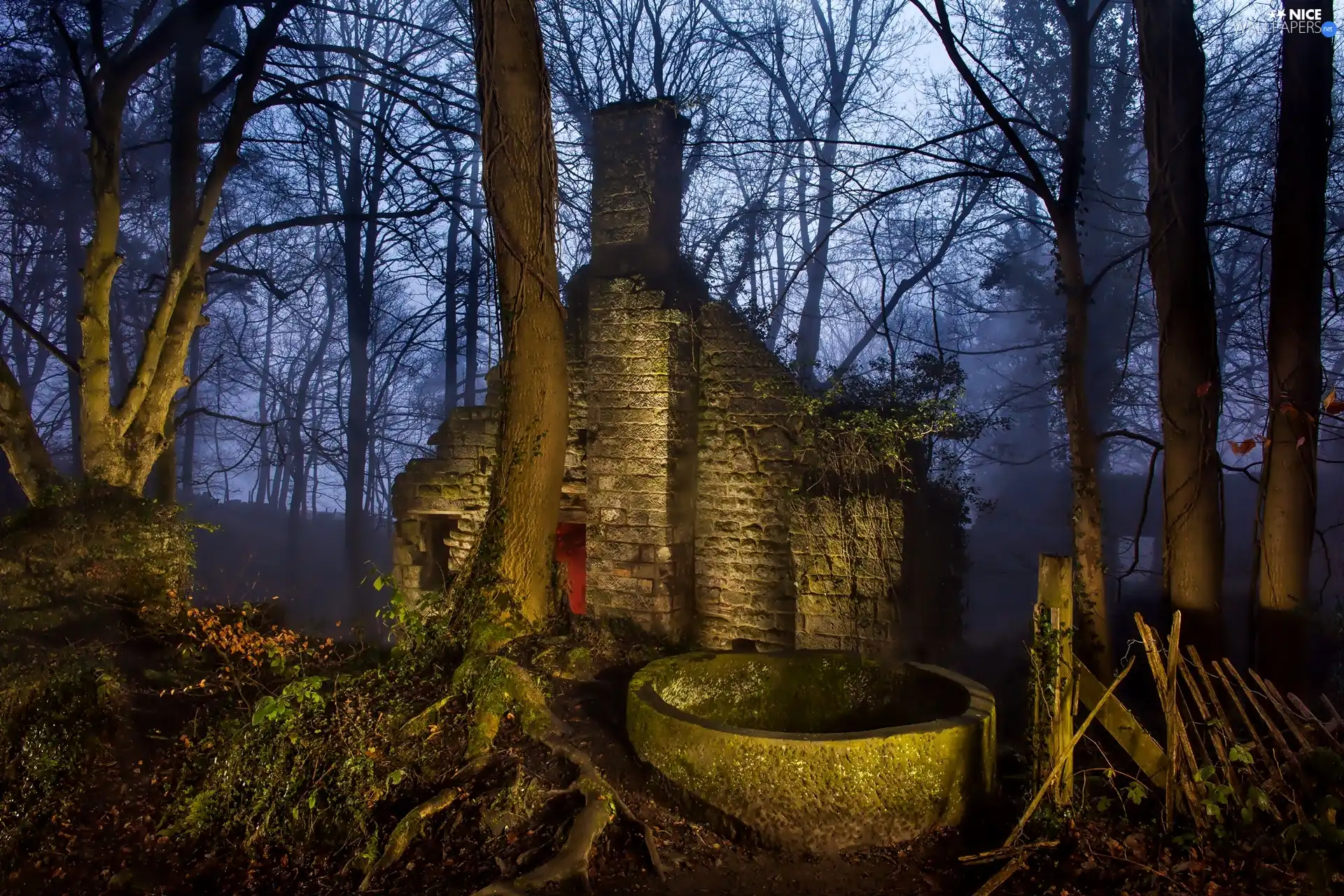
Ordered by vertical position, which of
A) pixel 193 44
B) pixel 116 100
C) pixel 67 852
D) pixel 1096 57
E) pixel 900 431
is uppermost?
pixel 1096 57

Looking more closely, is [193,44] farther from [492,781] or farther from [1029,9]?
[1029,9]

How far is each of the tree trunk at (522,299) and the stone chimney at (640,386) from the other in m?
1.64

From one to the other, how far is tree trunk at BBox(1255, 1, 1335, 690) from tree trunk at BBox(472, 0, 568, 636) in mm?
4947

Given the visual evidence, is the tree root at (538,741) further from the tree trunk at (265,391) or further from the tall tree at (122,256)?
the tree trunk at (265,391)

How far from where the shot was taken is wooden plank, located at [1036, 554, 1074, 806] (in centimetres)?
393

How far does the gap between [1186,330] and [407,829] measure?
5683 millimetres

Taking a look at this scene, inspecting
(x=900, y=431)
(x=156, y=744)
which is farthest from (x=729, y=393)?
(x=156, y=744)

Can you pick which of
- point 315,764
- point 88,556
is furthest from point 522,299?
point 88,556

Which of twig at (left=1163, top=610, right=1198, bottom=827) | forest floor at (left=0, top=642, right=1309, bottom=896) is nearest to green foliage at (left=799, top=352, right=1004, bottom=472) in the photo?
forest floor at (left=0, top=642, right=1309, bottom=896)

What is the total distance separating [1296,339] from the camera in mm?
5203

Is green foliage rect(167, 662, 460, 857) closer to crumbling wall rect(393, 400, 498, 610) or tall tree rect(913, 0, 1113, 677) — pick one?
crumbling wall rect(393, 400, 498, 610)

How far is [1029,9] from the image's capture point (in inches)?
702

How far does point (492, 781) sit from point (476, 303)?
1143cm

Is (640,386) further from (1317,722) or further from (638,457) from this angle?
(1317,722)
